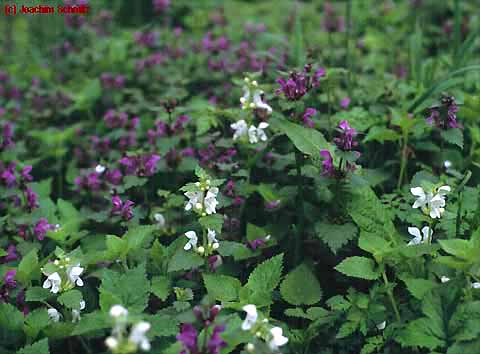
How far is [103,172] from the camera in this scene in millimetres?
3211

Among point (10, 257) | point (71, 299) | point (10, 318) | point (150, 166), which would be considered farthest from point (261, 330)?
point (10, 257)

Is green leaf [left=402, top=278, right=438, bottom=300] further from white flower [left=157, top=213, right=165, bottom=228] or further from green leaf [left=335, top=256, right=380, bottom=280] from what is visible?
white flower [left=157, top=213, right=165, bottom=228]

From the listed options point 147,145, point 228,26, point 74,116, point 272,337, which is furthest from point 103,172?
point 228,26

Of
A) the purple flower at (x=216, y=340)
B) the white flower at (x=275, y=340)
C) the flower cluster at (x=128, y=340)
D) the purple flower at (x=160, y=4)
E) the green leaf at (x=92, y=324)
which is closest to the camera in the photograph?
the flower cluster at (x=128, y=340)

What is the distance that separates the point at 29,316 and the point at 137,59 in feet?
8.82

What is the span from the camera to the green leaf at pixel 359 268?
2.10 meters

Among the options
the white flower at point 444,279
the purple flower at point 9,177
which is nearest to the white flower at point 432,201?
the white flower at point 444,279

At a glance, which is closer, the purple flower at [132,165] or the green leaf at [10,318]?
the green leaf at [10,318]

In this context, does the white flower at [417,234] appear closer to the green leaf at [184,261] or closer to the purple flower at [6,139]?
the green leaf at [184,261]

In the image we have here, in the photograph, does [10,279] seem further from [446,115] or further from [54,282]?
[446,115]

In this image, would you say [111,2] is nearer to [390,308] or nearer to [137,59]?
[137,59]

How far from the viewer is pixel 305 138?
2434mm

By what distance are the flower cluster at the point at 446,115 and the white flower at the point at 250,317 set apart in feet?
4.01

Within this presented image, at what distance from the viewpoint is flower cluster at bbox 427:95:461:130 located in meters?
2.52
